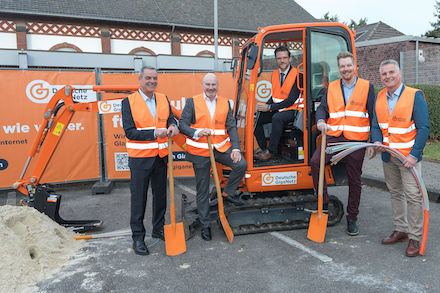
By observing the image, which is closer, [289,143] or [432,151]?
[289,143]

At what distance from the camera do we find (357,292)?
10.6 feet

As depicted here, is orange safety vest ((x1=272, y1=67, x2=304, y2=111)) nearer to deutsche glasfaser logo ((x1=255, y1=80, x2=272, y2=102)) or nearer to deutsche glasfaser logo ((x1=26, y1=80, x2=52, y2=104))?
deutsche glasfaser logo ((x1=255, y1=80, x2=272, y2=102))

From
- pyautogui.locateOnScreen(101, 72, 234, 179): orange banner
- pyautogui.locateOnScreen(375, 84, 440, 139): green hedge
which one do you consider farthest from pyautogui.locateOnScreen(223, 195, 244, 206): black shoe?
pyautogui.locateOnScreen(375, 84, 440, 139): green hedge

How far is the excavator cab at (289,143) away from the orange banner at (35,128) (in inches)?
149

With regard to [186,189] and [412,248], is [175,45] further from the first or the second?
[412,248]

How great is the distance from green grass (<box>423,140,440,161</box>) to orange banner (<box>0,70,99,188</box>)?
8434 millimetres

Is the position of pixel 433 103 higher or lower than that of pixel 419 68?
lower

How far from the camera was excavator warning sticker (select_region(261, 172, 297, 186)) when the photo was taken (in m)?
4.77

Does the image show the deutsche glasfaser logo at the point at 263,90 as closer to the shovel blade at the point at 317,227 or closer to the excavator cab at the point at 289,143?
the excavator cab at the point at 289,143

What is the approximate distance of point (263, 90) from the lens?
17.7 ft

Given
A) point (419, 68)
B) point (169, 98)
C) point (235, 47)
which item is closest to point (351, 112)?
point (169, 98)

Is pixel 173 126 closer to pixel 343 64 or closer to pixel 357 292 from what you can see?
pixel 343 64

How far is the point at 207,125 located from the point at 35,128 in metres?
4.69

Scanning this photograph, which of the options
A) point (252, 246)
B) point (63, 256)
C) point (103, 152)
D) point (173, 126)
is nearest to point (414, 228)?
point (252, 246)
